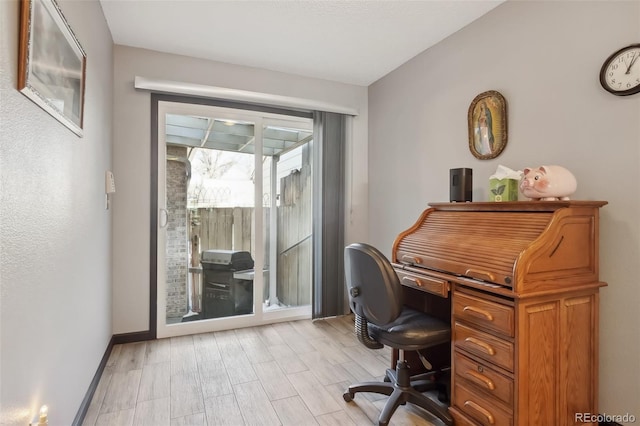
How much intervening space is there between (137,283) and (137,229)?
47 centimetres

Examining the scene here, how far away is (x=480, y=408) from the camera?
1611mm

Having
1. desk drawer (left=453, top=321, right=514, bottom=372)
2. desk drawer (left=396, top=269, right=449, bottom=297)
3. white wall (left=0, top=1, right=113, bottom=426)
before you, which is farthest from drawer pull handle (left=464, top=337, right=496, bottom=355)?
white wall (left=0, top=1, right=113, bottom=426)

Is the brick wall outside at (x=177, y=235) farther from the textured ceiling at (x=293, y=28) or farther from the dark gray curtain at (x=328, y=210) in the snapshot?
the dark gray curtain at (x=328, y=210)

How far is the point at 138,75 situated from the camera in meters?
2.87

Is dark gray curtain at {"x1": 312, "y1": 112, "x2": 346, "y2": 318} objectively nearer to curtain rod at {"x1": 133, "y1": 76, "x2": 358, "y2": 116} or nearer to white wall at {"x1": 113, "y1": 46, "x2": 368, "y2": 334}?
Answer: curtain rod at {"x1": 133, "y1": 76, "x2": 358, "y2": 116}

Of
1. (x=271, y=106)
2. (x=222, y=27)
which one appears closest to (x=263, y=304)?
(x=271, y=106)

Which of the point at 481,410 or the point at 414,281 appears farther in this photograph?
the point at 414,281

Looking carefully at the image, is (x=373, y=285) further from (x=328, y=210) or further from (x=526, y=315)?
(x=328, y=210)

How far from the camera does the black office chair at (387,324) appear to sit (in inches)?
65.9

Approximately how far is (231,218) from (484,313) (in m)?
2.42

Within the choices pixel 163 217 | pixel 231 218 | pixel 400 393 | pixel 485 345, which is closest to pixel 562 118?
pixel 485 345

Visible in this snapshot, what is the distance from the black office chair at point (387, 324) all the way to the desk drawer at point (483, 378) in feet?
0.47

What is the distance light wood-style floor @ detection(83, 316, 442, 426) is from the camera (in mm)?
1870

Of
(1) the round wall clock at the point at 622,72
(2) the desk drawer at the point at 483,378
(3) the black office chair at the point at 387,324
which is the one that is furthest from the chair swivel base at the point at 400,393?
(1) the round wall clock at the point at 622,72
